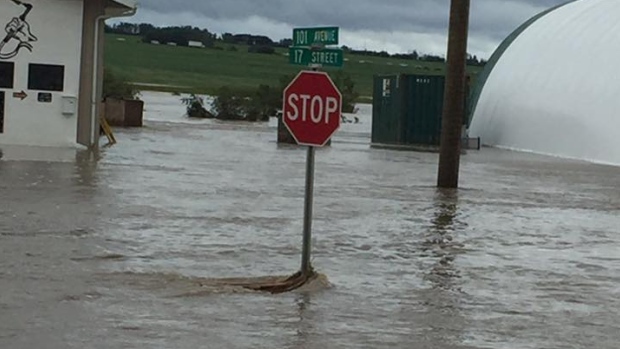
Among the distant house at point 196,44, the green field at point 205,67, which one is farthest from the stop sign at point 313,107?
the distant house at point 196,44

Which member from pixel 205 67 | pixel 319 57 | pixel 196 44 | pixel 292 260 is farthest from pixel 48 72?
pixel 196 44

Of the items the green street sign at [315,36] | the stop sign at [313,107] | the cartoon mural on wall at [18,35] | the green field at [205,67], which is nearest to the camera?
the stop sign at [313,107]

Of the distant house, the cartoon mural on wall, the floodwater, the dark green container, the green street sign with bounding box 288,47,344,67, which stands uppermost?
the distant house

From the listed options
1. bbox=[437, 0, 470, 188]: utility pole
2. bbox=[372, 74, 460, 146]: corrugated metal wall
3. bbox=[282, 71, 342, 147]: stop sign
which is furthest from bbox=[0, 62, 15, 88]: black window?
bbox=[282, 71, 342, 147]: stop sign

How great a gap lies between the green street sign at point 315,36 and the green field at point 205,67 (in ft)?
264

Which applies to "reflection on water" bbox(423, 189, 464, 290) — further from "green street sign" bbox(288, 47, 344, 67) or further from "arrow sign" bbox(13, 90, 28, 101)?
"arrow sign" bbox(13, 90, 28, 101)

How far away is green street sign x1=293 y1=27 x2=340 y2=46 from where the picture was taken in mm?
11828

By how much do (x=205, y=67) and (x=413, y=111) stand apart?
71.2 metres

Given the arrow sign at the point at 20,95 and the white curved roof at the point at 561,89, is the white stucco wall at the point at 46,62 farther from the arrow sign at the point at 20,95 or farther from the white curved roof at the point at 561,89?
the white curved roof at the point at 561,89

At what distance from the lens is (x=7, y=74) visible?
29.5 metres

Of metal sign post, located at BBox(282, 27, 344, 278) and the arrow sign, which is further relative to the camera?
the arrow sign

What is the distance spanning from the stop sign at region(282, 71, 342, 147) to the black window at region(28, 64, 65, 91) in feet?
62.1

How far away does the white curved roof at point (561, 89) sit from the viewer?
123 feet

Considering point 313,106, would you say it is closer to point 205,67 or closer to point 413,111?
point 413,111
